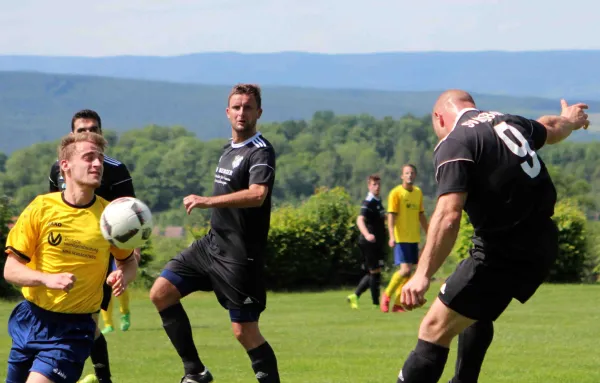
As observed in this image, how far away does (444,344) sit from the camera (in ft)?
23.1

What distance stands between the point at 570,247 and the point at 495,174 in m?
21.0

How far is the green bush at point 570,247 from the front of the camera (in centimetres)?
2725

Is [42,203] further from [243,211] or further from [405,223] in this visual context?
[405,223]

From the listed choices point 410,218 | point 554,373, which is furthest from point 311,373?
point 410,218

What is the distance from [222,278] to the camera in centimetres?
864

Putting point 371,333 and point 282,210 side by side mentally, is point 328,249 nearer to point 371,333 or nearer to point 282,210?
point 282,210

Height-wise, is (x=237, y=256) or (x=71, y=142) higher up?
(x=71, y=142)

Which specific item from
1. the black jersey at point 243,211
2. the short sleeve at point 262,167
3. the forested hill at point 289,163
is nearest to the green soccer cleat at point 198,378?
the black jersey at point 243,211

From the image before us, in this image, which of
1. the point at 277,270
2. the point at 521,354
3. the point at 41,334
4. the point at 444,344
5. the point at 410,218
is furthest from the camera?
the point at 277,270

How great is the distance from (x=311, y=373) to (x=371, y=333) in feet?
15.2

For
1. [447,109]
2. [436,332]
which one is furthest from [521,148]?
[436,332]

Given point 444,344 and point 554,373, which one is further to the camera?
point 554,373

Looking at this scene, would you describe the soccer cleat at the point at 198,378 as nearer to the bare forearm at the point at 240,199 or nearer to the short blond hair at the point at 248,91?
the bare forearm at the point at 240,199

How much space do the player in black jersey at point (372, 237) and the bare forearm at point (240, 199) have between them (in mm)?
10848
